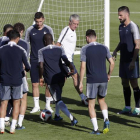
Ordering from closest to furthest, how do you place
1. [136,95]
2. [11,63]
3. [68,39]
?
1. [11,63]
2. [136,95]
3. [68,39]

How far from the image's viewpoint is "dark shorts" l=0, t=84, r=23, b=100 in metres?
10.1

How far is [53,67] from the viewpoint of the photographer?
34.9 feet

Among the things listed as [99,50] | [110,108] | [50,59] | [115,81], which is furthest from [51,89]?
[115,81]

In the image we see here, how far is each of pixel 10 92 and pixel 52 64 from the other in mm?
1037

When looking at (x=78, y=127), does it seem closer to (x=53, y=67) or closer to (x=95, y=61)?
(x=53, y=67)

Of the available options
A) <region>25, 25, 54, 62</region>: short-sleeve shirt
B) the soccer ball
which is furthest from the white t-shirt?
the soccer ball

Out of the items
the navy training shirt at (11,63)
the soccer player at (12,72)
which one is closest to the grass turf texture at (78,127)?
the soccer player at (12,72)

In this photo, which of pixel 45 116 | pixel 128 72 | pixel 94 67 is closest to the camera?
pixel 94 67

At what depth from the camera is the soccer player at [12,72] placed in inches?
390

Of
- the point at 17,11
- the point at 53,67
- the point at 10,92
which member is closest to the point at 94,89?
the point at 53,67

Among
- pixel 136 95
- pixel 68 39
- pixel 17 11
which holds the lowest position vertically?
pixel 136 95

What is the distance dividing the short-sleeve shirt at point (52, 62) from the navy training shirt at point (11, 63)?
62cm

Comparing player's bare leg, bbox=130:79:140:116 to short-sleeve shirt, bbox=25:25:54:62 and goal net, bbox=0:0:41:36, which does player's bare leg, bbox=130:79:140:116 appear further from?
goal net, bbox=0:0:41:36

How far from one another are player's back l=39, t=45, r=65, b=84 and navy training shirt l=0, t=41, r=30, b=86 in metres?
0.64
